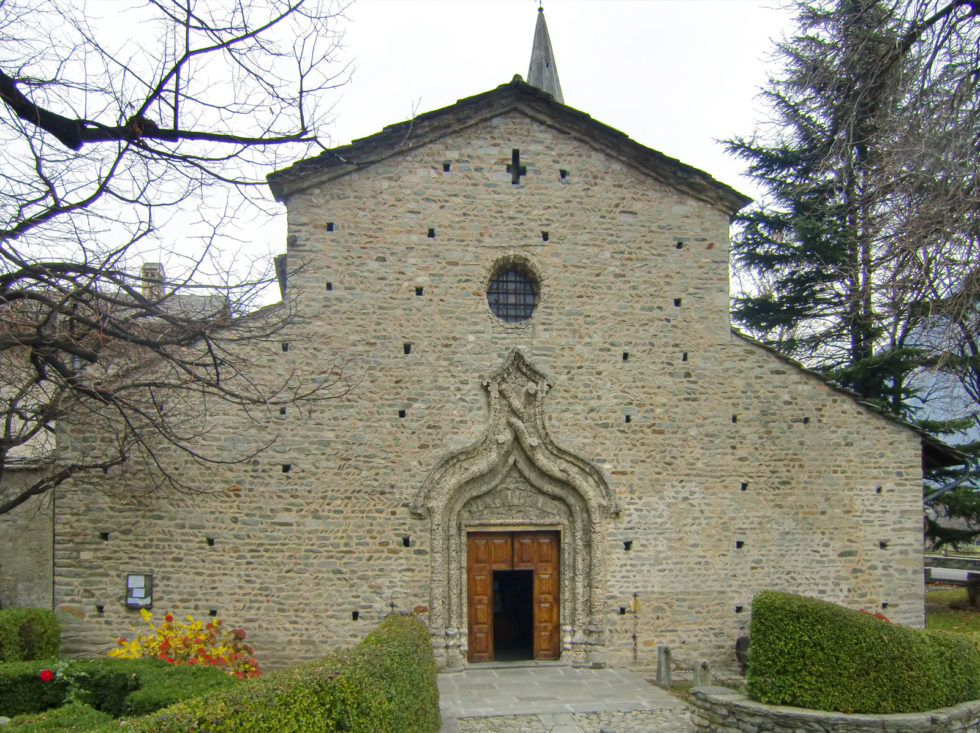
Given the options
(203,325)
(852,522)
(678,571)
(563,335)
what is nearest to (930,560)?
(852,522)

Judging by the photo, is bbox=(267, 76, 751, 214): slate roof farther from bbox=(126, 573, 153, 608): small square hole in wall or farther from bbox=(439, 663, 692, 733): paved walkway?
bbox=(439, 663, 692, 733): paved walkway

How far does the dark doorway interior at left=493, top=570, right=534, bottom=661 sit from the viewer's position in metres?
13.4

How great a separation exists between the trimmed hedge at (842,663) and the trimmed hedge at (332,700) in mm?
3949

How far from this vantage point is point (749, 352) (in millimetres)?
12711

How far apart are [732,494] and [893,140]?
5.66 metres

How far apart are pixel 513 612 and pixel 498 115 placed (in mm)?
8373

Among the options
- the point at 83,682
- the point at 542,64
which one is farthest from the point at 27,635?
the point at 542,64

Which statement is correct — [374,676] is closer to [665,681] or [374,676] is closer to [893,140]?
[665,681]

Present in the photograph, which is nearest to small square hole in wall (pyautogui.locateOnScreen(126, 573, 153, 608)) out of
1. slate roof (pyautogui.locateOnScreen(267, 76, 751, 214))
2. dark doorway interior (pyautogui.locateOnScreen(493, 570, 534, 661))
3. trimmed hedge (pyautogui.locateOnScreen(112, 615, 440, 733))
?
trimmed hedge (pyautogui.locateOnScreen(112, 615, 440, 733))

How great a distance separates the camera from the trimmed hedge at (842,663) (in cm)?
870

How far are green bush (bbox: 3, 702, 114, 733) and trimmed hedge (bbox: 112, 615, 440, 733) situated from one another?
179cm

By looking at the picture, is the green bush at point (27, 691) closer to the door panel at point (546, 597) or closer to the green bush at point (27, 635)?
the green bush at point (27, 635)

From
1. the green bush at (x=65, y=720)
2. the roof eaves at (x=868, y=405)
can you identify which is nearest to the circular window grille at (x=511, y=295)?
the roof eaves at (x=868, y=405)

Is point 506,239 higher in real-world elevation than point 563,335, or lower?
higher
